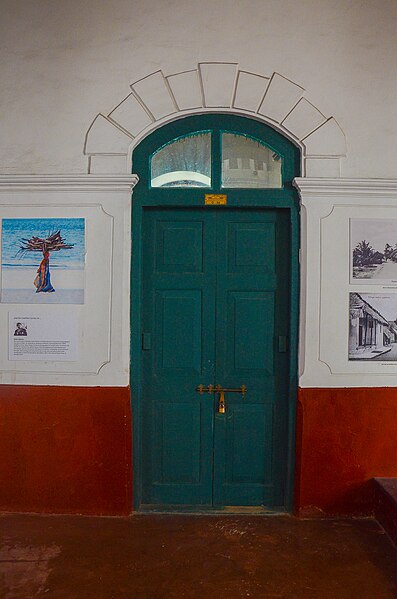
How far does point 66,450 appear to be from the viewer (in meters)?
3.88

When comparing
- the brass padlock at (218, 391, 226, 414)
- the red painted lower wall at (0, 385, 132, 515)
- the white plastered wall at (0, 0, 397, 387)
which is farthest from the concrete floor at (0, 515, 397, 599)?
the white plastered wall at (0, 0, 397, 387)

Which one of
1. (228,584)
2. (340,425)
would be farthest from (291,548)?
(340,425)

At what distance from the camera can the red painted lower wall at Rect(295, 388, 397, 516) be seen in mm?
3859

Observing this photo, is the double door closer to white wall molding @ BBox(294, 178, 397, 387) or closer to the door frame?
the door frame

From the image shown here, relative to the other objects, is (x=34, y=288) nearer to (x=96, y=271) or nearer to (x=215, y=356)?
(x=96, y=271)

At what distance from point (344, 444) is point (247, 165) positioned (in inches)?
88.6

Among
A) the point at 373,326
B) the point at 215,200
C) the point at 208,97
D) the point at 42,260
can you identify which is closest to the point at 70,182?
the point at 42,260

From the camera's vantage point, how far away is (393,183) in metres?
3.84

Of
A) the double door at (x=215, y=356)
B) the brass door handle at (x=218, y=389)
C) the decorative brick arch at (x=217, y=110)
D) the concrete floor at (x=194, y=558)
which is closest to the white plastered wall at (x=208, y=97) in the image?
the decorative brick arch at (x=217, y=110)

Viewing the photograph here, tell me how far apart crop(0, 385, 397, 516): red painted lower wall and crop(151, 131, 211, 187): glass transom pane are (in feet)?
5.43

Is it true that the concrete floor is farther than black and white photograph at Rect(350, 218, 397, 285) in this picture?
No

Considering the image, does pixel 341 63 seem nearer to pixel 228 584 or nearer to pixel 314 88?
pixel 314 88

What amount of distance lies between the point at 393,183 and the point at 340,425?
1.86m

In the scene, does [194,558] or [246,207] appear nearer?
[194,558]
